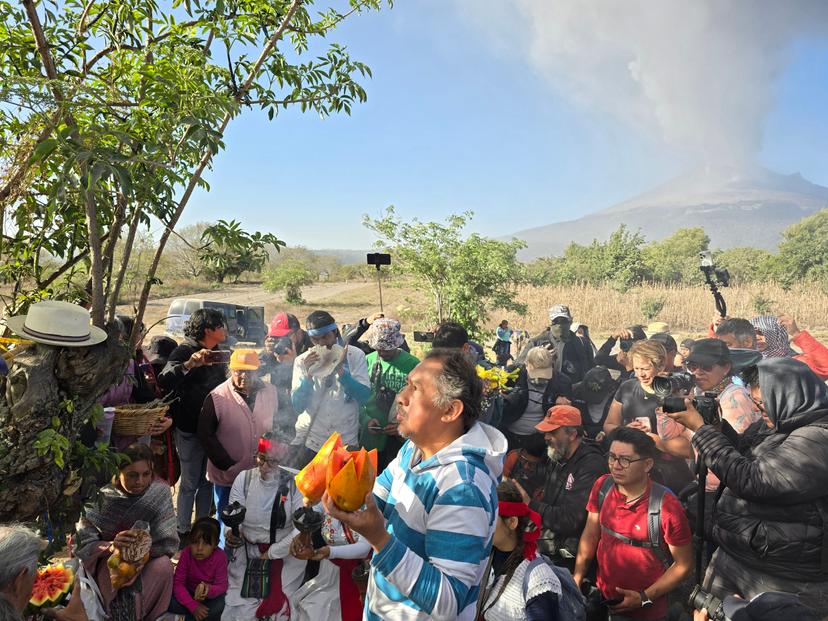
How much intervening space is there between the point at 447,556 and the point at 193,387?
346 centimetres

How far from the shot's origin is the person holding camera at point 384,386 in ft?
15.2

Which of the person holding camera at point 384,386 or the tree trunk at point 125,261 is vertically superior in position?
the tree trunk at point 125,261

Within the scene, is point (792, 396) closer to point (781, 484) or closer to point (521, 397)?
point (781, 484)

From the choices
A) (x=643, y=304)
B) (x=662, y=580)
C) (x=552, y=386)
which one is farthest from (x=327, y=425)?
(x=643, y=304)

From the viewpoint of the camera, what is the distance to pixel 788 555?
2.64 metres

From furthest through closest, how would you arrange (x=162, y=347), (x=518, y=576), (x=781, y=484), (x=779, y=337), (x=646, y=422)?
1. (x=779, y=337)
2. (x=162, y=347)
3. (x=646, y=422)
4. (x=781, y=484)
5. (x=518, y=576)

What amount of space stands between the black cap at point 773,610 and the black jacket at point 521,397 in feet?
9.28

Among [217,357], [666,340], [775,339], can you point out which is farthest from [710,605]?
[775,339]

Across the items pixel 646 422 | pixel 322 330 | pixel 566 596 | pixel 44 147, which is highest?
pixel 44 147

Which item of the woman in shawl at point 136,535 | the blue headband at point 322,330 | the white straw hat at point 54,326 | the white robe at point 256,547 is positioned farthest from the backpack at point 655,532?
the white straw hat at point 54,326

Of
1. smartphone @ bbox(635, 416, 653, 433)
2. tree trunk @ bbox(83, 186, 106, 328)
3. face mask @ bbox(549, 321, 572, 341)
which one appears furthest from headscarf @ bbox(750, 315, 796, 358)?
tree trunk @ bbox(83, 186, 106, 328)

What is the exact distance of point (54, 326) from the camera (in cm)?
200

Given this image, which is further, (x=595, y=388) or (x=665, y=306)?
(x=665, y=306)

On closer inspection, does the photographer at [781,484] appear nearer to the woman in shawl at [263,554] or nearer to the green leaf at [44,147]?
the woman in shawl at [263,554]
